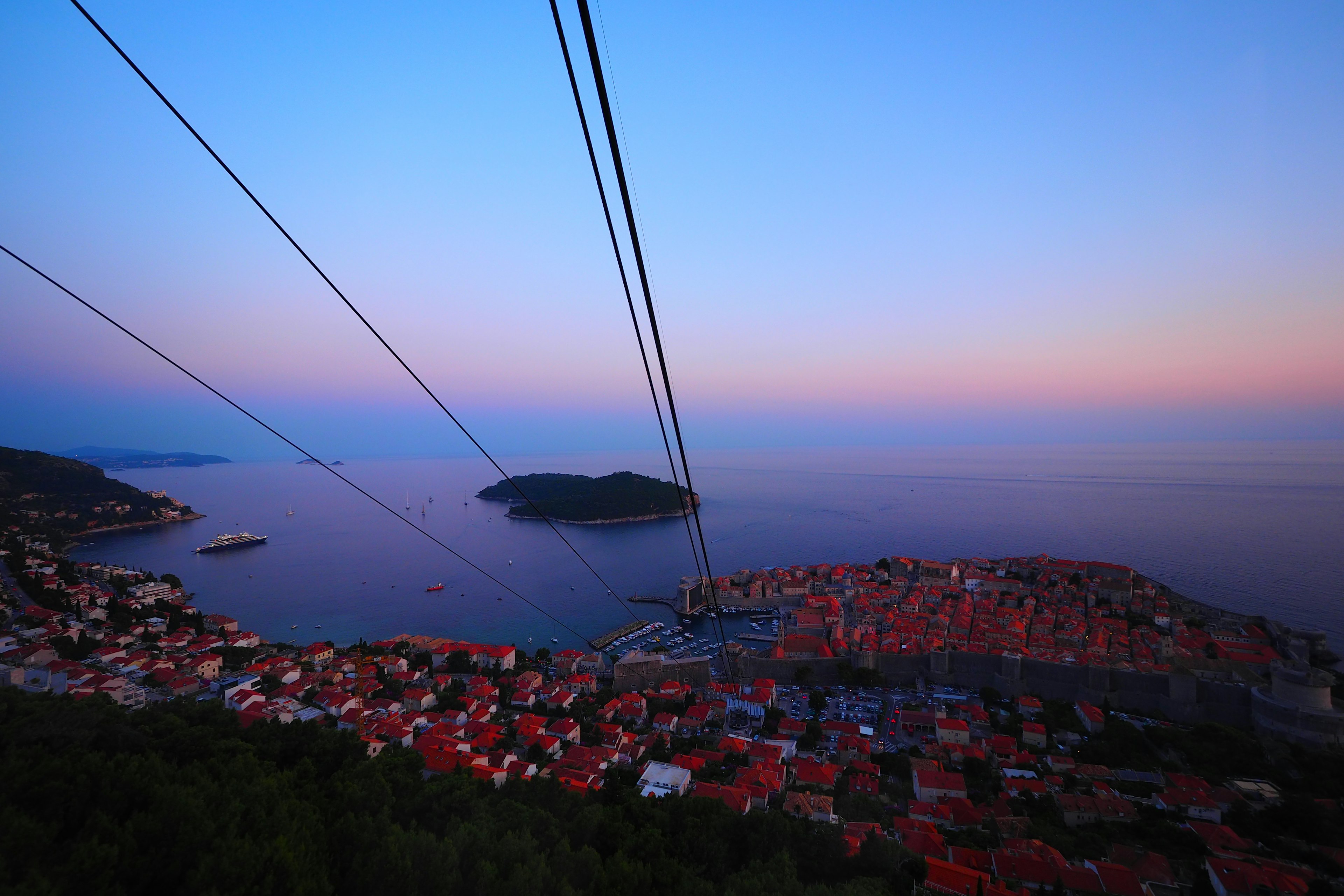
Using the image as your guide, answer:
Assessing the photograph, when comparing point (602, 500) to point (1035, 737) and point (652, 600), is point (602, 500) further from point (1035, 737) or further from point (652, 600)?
point (1035, 737)

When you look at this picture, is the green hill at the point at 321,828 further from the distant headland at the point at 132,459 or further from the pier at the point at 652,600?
the distant headland at the point at 132,459

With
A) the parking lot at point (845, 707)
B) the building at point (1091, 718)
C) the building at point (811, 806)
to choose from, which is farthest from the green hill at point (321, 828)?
the building at point (1091, 718)

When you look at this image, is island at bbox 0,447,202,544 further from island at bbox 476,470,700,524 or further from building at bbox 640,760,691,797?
building at bbox 640,760,691,797

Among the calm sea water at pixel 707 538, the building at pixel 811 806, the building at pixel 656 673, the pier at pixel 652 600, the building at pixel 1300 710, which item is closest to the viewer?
the building at pixel 811 806

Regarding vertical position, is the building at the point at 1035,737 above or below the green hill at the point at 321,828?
below

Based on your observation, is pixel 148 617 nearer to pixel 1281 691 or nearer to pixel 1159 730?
pixel 1159 730

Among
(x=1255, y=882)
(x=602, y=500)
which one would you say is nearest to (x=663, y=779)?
(x=1255, y=882)

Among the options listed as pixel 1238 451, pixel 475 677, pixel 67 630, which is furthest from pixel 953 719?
pixel 1238 451

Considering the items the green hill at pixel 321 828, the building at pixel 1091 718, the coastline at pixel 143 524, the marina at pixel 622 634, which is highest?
the green hill at pixel 321 828
